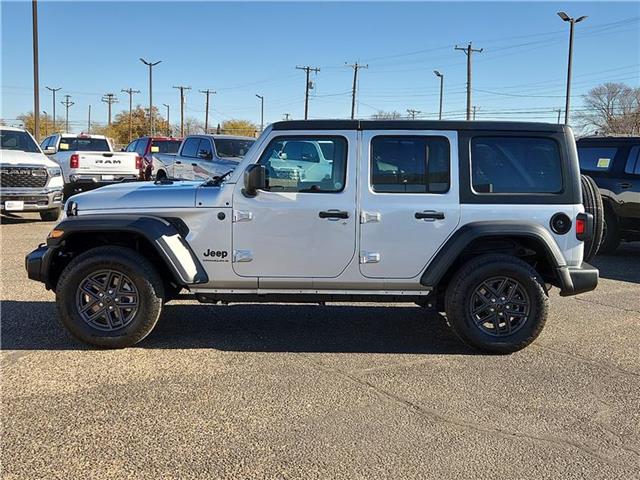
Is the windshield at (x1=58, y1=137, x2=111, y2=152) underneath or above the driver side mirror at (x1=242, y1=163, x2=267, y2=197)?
above

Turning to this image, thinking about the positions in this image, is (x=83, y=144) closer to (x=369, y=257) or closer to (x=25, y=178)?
(x=25, y=178)

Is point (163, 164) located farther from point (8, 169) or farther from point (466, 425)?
point (466, 425)

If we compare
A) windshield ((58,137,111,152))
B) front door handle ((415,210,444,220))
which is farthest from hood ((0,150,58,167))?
front door handle ((415,210,444,220))

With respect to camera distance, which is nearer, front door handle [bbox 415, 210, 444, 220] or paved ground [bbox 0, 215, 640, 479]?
paved ground [bbox 0, 215, 640, 479]

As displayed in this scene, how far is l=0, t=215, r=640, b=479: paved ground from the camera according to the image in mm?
3178

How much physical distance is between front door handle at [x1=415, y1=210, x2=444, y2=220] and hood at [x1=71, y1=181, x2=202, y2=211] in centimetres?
184

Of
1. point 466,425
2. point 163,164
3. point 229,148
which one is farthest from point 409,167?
point 163,164

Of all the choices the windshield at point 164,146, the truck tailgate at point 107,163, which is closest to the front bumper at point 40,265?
the truck tailgate at point 107,163

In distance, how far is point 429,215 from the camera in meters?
4.88

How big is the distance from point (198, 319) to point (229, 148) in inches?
325

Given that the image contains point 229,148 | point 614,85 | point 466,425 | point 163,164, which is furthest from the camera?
point 614,85

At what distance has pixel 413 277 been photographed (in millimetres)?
4969

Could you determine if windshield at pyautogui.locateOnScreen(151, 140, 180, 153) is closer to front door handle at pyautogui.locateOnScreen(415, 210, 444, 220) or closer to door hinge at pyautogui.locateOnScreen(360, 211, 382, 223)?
door hinge at pyautogui.locateOnScreen(360, 211, 382, 223)

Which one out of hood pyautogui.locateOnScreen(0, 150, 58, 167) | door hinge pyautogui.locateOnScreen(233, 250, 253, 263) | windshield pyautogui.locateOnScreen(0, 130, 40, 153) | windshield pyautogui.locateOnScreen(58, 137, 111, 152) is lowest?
door hinge pyautogui.locateOnScreen(233, 250, 253, 263)
